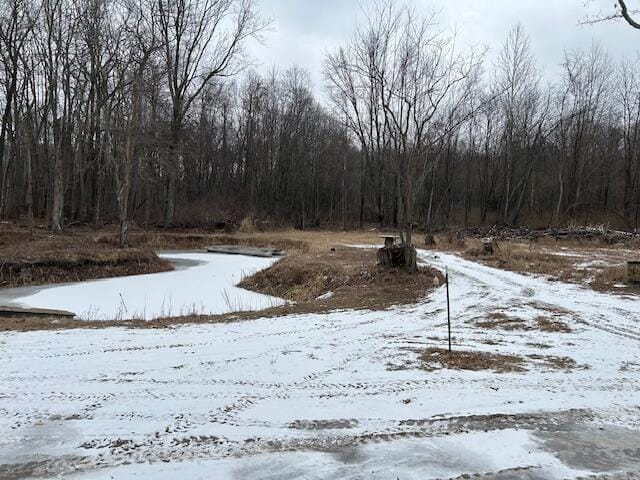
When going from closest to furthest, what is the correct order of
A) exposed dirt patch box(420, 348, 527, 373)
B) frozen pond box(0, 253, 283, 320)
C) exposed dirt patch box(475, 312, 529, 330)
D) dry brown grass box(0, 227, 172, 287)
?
exposed dirt patch box(420, 348, 527, 373) → exposed dirt patch box(475, 312, 529, 330) → frozen pond box(0, 253, 283, 320) → dry brown grass box(0, 227, 172, 287)

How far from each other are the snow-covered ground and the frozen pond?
130 inches

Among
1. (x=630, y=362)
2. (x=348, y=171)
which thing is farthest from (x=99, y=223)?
(x=630, y=362)

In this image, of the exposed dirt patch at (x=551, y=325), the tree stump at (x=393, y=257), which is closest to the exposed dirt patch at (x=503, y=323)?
the exposed dirt patch at (x=551, y=325)

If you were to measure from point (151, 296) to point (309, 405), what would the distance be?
9.10 metres

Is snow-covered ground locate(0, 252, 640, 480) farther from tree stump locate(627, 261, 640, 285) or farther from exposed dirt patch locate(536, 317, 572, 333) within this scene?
tree stump locate(627, 261, 640, 285)

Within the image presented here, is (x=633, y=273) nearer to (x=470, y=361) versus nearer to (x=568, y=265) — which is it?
(x=568, y=265)

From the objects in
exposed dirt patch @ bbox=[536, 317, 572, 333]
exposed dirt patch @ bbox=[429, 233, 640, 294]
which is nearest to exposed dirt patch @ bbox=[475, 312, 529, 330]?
exposed dirt patch @ bbox=[536, 317, 572, 333]

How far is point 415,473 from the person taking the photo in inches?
118

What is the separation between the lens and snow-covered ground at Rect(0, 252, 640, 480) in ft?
10.3

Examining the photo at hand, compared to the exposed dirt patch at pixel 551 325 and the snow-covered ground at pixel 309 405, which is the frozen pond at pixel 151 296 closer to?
the snow-covered ground at pixel 309 405

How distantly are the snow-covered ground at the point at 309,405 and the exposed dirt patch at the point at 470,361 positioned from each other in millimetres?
154

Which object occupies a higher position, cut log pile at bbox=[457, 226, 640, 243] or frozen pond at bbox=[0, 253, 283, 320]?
cut log pile at bbox=[457, 226, 640, 243]

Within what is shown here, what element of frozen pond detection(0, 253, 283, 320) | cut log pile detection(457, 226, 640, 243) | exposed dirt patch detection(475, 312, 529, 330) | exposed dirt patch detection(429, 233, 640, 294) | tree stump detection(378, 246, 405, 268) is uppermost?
cut log pile detection(457, 226, 640, 243)

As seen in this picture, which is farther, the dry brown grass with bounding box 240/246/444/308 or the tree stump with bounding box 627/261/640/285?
the tree stump with bounding box 627/261/640/285
